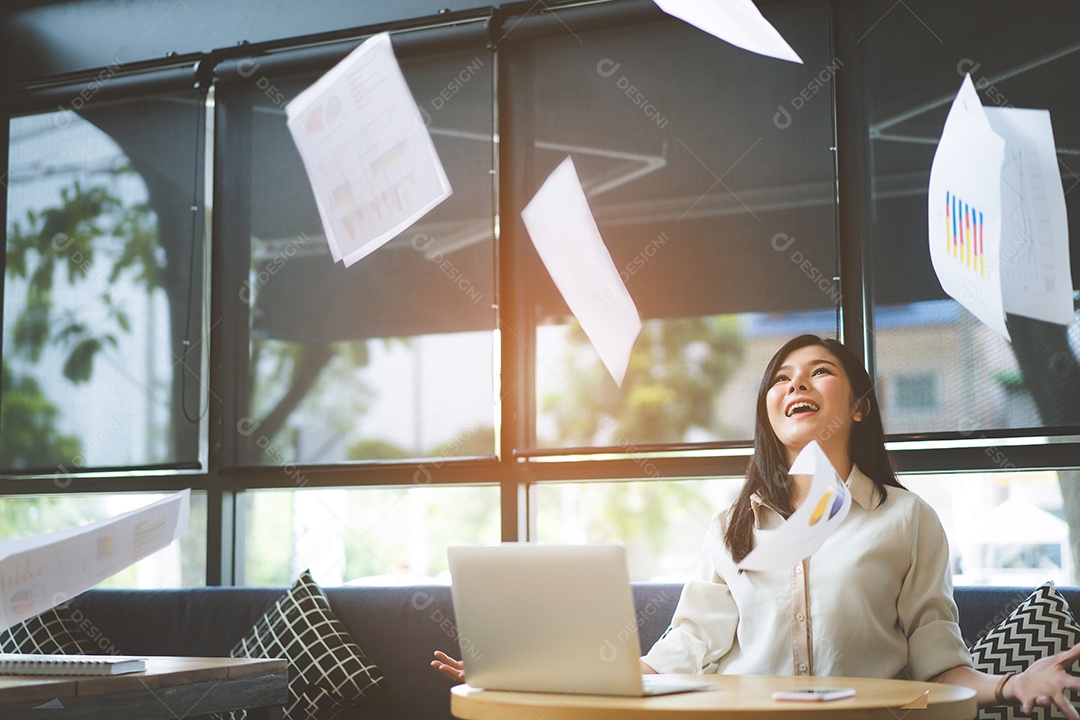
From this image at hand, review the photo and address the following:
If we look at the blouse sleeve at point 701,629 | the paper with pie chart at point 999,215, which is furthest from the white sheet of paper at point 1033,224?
the blouse sleeve at point 701,629

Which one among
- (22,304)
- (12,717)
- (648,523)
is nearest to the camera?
(12,717)

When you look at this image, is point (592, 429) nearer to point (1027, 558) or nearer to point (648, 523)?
point (1027, 558)

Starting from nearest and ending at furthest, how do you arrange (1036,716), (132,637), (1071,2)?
(1036,716) < (1071,2) < (132,637)

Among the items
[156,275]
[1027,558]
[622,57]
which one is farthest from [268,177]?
[1027,558]

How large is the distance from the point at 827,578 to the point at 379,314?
194cm

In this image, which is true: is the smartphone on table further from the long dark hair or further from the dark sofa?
the dark sofa

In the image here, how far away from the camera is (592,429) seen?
332 cm

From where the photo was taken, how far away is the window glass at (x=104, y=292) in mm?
3828

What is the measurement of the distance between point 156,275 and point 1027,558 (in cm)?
290

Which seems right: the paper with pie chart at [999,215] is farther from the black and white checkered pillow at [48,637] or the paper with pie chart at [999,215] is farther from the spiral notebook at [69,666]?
the black and white checkered pillow at [48,637]

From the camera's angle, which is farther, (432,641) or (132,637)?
(132,637)

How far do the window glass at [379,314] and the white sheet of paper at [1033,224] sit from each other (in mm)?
1486

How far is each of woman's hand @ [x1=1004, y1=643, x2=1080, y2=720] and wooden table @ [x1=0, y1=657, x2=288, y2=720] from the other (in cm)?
132

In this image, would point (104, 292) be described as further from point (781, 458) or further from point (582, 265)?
point (781, 458)
